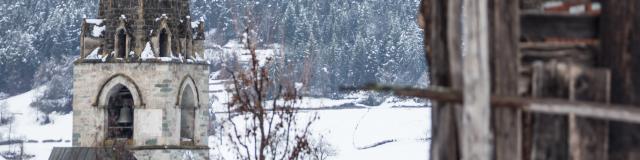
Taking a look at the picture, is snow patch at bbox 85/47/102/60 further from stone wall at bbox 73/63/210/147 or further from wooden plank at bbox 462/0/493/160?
wooden plank at bbox 462/0/493/160

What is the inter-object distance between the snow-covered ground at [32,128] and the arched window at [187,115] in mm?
54983

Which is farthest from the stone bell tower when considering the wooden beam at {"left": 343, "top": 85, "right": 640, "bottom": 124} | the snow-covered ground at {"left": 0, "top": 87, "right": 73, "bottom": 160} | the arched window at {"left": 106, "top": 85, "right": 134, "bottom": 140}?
the snow-covered ground at {"left": 0, "top": 87, "right": 73, "bottom": 160}

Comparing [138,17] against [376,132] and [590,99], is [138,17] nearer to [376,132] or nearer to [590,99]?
[590,99]

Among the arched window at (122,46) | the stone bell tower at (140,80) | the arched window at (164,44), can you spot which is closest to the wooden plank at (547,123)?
the stone bell tower at (140,80)

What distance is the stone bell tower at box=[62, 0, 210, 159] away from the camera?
1237 inches

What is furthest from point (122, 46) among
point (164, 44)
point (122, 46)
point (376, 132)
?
point (376, 132)

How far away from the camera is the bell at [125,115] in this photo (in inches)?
1276

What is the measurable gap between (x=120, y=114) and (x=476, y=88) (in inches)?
1022

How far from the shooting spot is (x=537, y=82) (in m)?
7.20

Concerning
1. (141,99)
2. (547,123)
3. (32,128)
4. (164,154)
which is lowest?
(32,128)

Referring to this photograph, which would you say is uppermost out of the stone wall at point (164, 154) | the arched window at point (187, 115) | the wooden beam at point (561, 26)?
the wooden beam at point (561, 26)

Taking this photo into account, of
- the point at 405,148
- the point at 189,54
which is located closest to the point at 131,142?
the point at 189,54

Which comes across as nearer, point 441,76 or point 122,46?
point 441,76

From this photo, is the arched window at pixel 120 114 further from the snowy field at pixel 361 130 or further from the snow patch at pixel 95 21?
the snowy field at pixel 361 130
